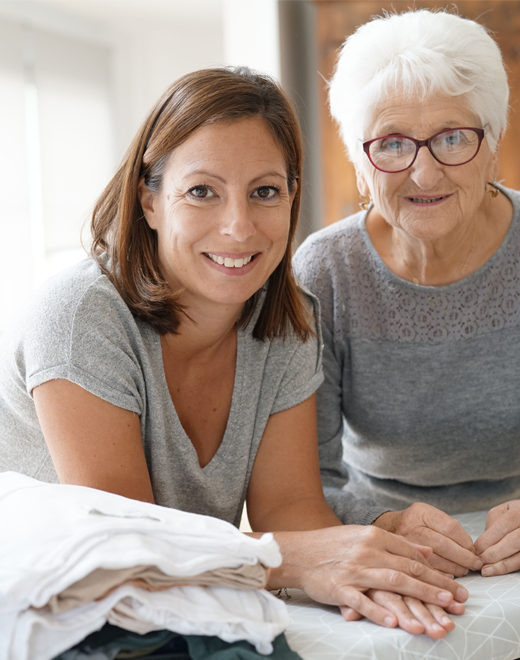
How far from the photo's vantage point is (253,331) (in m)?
1.36

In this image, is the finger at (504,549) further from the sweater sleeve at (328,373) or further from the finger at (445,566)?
the sweater sleeve at (328,373)

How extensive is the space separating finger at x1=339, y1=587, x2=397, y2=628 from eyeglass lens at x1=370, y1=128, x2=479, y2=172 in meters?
0.78

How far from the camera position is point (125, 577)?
2.46 feet

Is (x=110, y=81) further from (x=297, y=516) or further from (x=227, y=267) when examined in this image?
(x=297, y=516)

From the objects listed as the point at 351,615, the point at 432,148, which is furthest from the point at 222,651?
the point at 432,148

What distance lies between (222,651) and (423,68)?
1031 mm

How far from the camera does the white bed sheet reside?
87 centimetres

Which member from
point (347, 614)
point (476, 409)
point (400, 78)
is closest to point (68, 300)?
point (347, 614)

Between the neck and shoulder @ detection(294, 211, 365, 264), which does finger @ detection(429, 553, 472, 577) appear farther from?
shoulder @ detection(294, 211, 365, 264)

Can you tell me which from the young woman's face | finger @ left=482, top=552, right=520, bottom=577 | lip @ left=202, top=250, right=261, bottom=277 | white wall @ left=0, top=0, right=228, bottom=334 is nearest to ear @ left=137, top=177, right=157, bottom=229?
the young woman's face

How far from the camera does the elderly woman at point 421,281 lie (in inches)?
52.9

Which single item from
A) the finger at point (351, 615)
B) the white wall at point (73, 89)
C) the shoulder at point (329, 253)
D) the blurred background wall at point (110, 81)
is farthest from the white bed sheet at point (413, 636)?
the white wall at point (73, 89)

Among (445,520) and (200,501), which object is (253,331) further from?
(445,520)

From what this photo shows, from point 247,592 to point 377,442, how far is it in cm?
81
